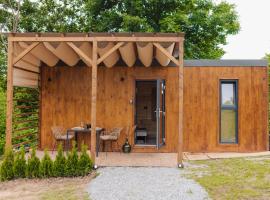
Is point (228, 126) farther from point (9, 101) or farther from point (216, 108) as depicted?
point (9, 101)

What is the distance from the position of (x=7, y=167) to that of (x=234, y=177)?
400 centimetres

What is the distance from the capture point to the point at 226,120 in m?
8.51

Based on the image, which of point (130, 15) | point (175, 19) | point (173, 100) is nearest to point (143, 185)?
point (173, 100)

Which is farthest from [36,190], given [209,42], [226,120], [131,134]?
[209,42]

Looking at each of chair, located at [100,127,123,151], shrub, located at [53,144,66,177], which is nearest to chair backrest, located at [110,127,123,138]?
chair, located at [100,127,123,151]

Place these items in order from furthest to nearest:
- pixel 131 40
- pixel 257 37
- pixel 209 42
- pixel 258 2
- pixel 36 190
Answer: pixel 257 37, pixel 258 2, pixel 209 42, pixel 131 40, pixel 36 190

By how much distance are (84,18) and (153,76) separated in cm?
1158

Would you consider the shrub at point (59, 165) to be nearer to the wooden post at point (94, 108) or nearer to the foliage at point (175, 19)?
the wooden post at point (94, 108)

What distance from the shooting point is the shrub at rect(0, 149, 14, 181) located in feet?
19.1

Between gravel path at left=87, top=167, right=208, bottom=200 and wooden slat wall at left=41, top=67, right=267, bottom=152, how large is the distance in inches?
91.0

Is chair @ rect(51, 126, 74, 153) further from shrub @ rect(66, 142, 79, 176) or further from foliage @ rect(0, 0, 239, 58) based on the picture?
foliage @ rect(0, 0, 239, 58)

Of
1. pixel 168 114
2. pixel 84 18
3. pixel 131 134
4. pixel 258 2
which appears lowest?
pixel 131 134

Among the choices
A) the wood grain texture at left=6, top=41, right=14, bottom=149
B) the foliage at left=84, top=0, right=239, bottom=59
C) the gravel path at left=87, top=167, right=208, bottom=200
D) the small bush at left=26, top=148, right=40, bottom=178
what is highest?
the foliage at left=84, top=0, right=239, bottom=59

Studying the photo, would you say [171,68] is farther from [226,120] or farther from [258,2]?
[258,2]
